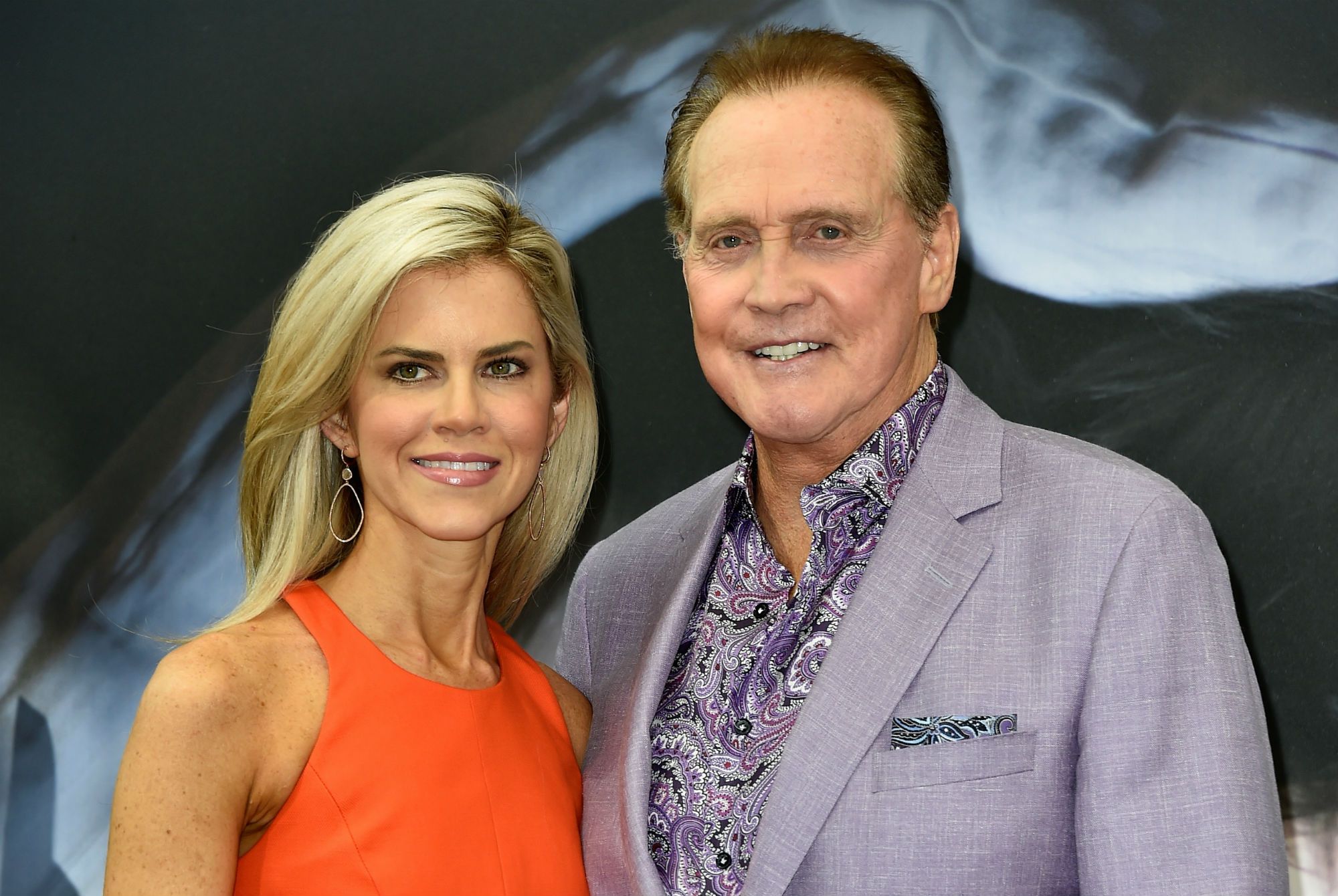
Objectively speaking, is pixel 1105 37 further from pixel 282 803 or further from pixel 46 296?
pixel 46 296

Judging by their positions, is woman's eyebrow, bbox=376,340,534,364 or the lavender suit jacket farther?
woman's eyebrow, bbox=376,340,534,364

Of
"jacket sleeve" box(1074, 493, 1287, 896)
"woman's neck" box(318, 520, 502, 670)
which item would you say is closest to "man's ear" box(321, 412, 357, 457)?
"woman's neck" box(318, 520, 502, 670)

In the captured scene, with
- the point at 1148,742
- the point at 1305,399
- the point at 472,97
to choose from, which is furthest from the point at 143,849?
the point at 1305,399

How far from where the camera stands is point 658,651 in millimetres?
2119

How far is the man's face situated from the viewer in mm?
2004

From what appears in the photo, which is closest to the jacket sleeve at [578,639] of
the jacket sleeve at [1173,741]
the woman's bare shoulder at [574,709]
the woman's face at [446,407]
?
the woman's bare shoulder at [574,709]

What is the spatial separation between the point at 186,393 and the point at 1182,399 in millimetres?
2233

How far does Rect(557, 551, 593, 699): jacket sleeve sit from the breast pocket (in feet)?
2.73

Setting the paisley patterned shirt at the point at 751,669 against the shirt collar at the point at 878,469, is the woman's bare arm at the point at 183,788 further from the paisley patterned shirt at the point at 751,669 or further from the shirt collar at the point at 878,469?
the shirt collar at the point at 878,469

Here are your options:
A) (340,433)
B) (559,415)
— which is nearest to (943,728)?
(559,415)

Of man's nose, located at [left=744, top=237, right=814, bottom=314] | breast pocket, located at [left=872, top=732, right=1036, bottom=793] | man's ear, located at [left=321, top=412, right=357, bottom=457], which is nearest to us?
breast pocket, located at [left=872, top=732, right=1036, bottom=793]

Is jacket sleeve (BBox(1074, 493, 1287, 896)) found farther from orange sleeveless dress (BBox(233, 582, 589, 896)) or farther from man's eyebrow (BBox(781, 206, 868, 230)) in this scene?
orange sleeveless dress (BBox(233, 582, 589, 896))

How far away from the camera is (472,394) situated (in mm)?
2111

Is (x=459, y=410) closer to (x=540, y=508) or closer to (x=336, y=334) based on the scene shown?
(x=336, y=334)
